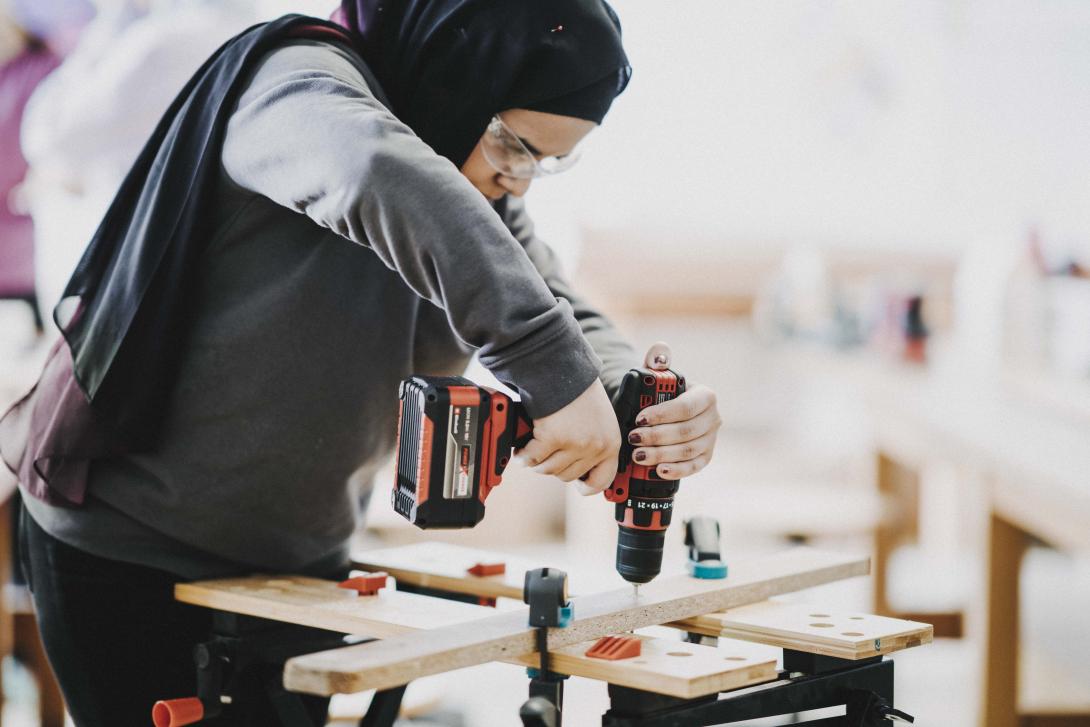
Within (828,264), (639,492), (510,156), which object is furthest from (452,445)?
(828,264)

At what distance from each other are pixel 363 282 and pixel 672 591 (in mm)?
470

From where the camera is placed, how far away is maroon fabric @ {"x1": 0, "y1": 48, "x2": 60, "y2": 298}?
3.14 metres

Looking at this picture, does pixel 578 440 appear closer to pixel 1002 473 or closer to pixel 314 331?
pixel 314 331

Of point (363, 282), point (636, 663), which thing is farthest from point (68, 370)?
point (636, 663)

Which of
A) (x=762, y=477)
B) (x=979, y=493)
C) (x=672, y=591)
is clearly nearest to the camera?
(x=672, y=591)

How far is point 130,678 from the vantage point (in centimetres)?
124

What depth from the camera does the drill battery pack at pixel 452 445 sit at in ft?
3.10

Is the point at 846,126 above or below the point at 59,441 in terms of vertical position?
above

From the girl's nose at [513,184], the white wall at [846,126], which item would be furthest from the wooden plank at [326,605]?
the white wall at [846,126]

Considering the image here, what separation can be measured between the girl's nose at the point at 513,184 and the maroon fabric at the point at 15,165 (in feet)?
7.88

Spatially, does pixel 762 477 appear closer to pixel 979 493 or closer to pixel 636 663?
pixel 979 493

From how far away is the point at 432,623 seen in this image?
1048 millimetres

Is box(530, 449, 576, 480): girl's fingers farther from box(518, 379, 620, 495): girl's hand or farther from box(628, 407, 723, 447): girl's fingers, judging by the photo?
box(628, 407, 723, 447): girl's fingers

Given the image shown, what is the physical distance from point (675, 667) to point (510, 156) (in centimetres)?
59
